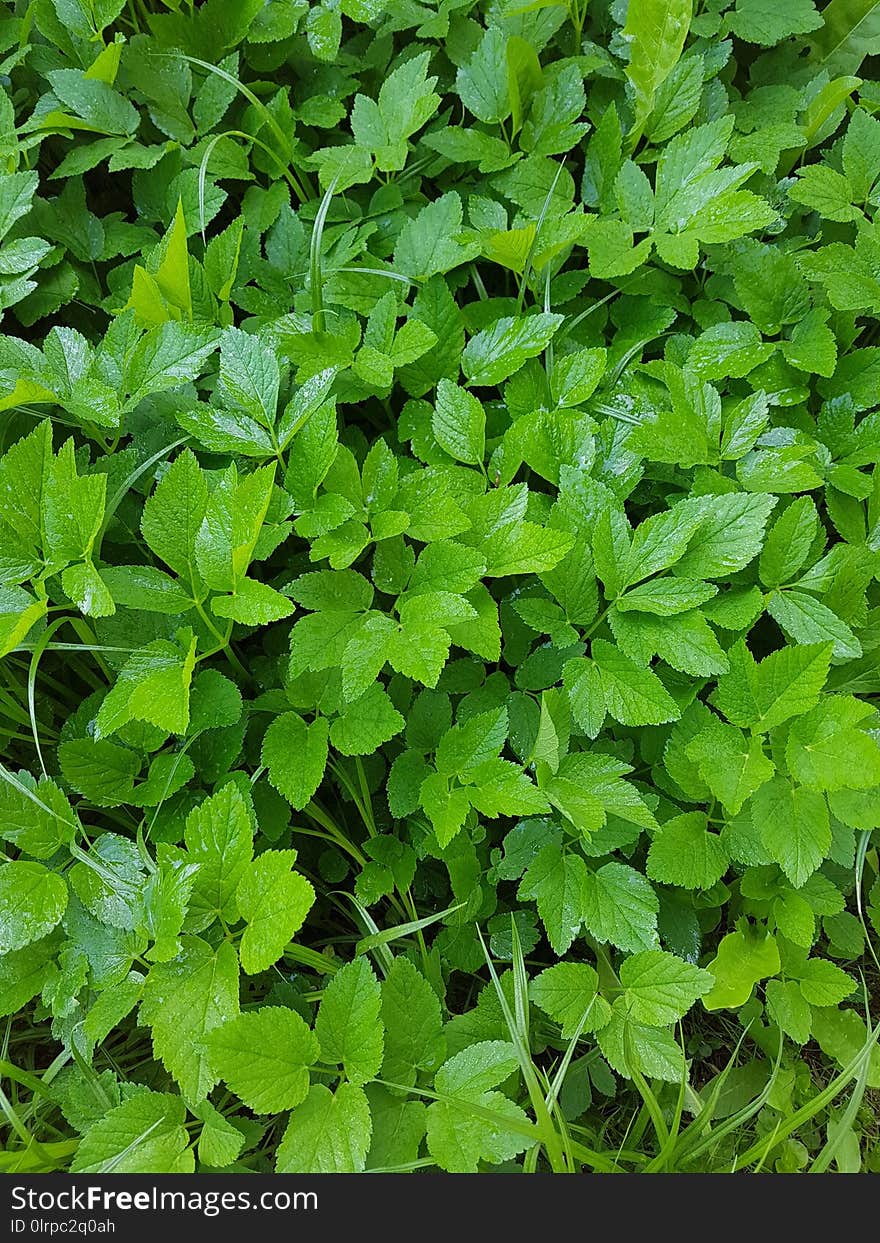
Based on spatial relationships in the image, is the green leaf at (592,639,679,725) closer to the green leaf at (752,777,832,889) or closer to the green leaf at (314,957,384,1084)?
the green leaf at (752,777,832,889)

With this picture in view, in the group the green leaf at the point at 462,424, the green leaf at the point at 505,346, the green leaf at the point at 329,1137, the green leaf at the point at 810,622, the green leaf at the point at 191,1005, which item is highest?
the green leaf at the point at 505,346

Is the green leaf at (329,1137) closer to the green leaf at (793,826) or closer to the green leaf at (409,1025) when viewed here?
the green leaf at (409,1025)

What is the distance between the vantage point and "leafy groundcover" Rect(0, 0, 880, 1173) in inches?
43.6

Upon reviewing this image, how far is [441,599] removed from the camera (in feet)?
3.67

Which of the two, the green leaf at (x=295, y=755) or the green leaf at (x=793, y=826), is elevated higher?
the green leaf at (x=295, y=755)

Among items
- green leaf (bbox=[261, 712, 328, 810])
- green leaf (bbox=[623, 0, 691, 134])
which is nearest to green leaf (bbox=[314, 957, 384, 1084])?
green leaf (bbox=[261, 712, 328, 810])

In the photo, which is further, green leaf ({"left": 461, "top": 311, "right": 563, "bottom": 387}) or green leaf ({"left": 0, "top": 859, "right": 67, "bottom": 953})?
green leaf ({"left": 461, "top": 311, "right": 563, "bottom": 387})

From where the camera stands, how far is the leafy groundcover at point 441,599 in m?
1.11

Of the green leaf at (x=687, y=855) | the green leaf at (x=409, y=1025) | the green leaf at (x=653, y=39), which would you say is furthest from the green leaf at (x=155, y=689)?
the green leaf at (x=653, y=39)

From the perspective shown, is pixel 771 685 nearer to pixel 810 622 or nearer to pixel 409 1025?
pixel 810 622

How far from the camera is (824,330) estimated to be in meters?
1.39

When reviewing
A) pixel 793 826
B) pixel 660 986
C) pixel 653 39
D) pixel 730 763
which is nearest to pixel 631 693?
pixel 730 763

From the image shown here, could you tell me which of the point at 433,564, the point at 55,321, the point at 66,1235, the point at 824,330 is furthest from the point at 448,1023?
the point at 55,321

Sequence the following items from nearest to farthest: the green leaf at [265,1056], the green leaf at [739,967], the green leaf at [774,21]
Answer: the green leaf at [265,1056] → the green leaf at [739,967] → the green leaf at [774,21]
